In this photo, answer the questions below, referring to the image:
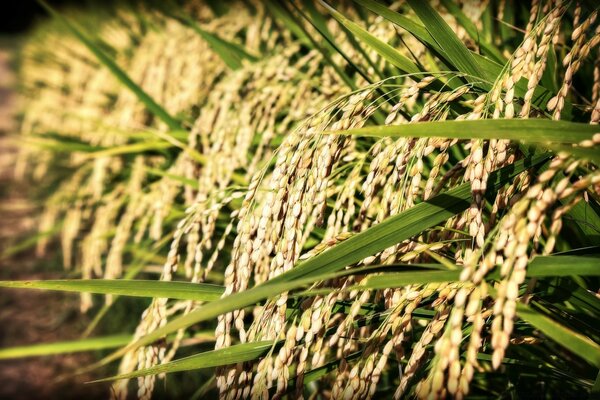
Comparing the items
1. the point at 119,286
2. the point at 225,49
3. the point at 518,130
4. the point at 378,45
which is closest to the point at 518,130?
the point at 518,130

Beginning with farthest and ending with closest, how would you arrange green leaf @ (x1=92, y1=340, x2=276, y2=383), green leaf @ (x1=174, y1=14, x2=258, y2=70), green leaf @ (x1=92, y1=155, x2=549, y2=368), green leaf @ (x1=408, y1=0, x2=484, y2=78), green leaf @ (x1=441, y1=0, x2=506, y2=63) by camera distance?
green leaf @ (x1=174, y1=14, x2=258, y2=70) < green leaf @ (x1=441, y1=0, x2=506, y2=63) < green leaf @ (x1=408, y1=0, x2=484, y2=78) < green leaf @ (x1=92, y1=340, x2=276, y2=383) < green leaf @ (x1=92, y1=155, x2=549, y2=368)

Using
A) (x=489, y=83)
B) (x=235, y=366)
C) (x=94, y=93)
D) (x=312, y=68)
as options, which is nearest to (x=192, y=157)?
(x=312, y=68)

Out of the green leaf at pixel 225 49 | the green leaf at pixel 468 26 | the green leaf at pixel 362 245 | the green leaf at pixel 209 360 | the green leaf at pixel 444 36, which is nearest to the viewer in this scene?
the green leaf at pixel 362 245

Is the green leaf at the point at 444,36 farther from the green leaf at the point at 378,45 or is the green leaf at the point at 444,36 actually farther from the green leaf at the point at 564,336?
the green leaf at the point at 564,336

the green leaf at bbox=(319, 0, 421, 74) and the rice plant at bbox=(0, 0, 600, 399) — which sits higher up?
the green leaf at bbox=(319, 0, 421, 74)

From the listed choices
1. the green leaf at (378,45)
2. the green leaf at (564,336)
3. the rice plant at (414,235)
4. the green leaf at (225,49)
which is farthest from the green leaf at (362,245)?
the green leaf at (225,49)

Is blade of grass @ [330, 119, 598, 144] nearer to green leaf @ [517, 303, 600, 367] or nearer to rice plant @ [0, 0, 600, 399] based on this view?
rice plant @ [0, 0, 600, 399]

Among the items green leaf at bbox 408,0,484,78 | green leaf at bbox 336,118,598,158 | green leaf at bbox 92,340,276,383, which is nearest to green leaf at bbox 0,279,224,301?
green leaf at bbox 92,340,276,383

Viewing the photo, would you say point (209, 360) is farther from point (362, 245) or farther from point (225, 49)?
point (225, 49)

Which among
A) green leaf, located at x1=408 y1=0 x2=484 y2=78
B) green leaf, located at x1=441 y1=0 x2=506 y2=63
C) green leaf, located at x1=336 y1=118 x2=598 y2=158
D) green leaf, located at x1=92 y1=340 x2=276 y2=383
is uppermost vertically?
green leaf, located at x1=441 y1=0 x2=506 y2=63
